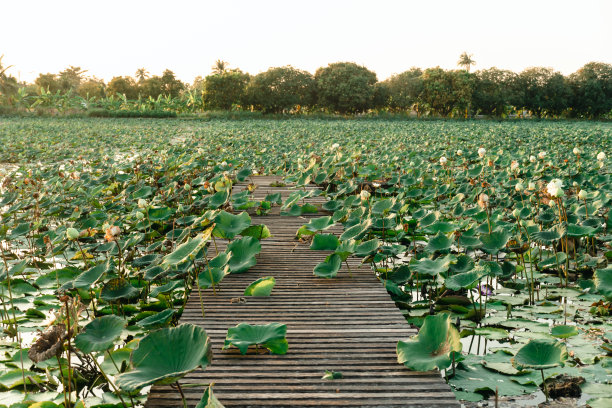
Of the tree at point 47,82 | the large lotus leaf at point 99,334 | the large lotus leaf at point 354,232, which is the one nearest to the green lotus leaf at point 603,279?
the large lotus leaf at point 354,232

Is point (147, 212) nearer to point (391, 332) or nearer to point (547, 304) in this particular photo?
point (391, 332)

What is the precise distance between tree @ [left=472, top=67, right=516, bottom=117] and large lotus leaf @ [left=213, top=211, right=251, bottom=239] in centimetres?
3815

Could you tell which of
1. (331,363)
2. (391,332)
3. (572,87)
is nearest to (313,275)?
(391,332)

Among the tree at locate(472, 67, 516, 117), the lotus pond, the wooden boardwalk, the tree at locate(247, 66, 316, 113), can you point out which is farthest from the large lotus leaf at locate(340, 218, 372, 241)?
the tree at locate(472, 67, 516, 117)

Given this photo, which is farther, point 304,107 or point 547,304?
point 304,107

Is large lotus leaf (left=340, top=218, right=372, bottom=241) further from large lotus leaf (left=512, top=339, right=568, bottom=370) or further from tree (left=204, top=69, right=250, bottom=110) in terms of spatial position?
tree (left=204, top=69, right=250, bottom=110)

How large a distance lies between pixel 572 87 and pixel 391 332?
1797 inches

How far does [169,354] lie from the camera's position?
145 cm

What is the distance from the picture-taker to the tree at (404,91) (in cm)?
3925

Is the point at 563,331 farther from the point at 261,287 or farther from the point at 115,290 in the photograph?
the point at 115,290

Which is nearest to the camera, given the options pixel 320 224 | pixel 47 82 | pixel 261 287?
pixel 261 287

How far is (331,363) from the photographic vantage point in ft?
6.01

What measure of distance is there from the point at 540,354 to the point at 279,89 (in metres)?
37.4

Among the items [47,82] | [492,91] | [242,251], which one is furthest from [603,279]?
[47,82]
